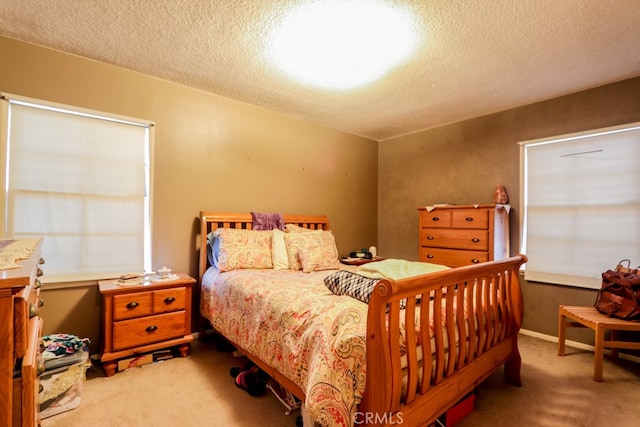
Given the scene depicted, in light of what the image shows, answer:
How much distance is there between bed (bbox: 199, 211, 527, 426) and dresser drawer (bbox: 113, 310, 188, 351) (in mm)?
307

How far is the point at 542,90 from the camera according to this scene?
2854mm

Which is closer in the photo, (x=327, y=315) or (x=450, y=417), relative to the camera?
(x=327, y=315)

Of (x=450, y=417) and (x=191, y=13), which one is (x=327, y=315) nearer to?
(x=450, y=417)

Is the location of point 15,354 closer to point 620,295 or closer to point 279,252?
point 279,252

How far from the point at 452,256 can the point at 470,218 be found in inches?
18.9

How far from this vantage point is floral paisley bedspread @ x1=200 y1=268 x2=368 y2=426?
120cm

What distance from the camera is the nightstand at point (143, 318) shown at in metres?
2.18

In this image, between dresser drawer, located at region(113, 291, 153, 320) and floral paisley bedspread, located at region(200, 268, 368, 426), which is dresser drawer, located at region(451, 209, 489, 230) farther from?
dresser drawer, located at region(113, 291, 153, 320)

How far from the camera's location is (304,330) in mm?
1495

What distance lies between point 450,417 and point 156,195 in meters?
2.83

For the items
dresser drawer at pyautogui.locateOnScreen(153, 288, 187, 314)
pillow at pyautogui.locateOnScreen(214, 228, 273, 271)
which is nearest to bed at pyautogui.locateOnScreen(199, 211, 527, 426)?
pillow at pyautogui.locateOnScreen(214, 228, 273, 271)

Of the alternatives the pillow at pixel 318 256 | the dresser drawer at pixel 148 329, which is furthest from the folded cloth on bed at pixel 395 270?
the dresser drawer at pixel 148 329

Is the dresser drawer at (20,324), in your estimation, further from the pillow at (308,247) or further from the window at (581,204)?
the window at (581,204)

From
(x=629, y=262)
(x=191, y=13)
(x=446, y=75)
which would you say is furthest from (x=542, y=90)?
(x=191, y=13)
